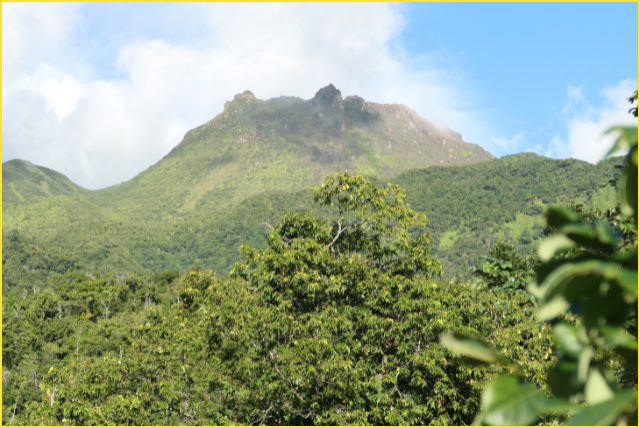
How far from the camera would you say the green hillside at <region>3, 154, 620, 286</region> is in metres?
115

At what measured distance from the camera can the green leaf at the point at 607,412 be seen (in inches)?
16.6

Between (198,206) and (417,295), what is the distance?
627 feet

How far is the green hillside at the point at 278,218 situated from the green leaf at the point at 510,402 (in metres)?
97.0

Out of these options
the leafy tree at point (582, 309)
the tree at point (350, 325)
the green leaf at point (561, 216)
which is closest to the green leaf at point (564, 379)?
the leafy tree at point (582, 309)

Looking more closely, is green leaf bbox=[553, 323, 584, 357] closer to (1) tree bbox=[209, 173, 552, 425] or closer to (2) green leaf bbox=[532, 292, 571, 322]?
(2) green leaf bbox=[532, 292, 571, 322]

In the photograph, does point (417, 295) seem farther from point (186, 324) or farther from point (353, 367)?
point (186, 324)

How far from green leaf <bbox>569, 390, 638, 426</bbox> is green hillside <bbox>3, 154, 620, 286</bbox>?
9702cm

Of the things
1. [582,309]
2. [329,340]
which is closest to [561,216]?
[582,309]

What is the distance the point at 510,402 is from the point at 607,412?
3.2 inches

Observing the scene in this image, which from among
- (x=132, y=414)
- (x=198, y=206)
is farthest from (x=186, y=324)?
(x=198, y=206)

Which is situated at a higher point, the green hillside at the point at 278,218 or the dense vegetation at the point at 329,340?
the green hillside at the point at 278,218

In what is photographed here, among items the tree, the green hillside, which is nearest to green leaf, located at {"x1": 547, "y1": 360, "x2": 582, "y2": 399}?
the tree

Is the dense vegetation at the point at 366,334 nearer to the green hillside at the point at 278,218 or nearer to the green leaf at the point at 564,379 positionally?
the green leaf at the point at 564,379

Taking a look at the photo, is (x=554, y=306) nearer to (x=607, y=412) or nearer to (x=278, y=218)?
(x=607, y=412)
